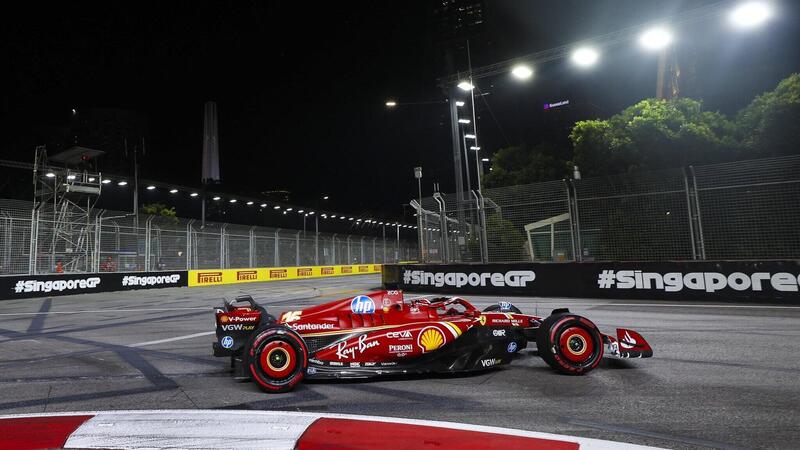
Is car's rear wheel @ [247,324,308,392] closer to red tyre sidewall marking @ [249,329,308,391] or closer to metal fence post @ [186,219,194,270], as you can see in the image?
red tyre sidewall marking @ [249,329,308,391]

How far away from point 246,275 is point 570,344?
83.9ft

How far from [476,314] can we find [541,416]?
1.57 metres

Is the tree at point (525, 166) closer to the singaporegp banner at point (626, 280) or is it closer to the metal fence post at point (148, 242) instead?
the singaporegp banner at point (626, 280)

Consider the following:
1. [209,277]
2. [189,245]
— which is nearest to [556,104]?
[209,277]

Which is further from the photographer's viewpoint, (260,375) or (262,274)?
(262,274)

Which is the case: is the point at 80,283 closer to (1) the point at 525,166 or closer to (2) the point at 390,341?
(2) the point at 390,341

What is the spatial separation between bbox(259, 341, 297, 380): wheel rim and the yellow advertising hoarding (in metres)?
22.1

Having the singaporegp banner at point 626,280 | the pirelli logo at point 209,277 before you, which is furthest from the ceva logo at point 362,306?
the pirelli logo at point 209,277

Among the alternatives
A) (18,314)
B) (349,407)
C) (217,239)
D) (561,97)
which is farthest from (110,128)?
(349,407)

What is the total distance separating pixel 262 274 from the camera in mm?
28391

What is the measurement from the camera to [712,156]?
631 inches

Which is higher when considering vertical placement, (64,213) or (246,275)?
(64,213)

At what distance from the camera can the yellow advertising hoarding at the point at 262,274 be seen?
24516 mm

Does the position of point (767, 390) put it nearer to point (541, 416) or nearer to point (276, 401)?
point (541, 416)
